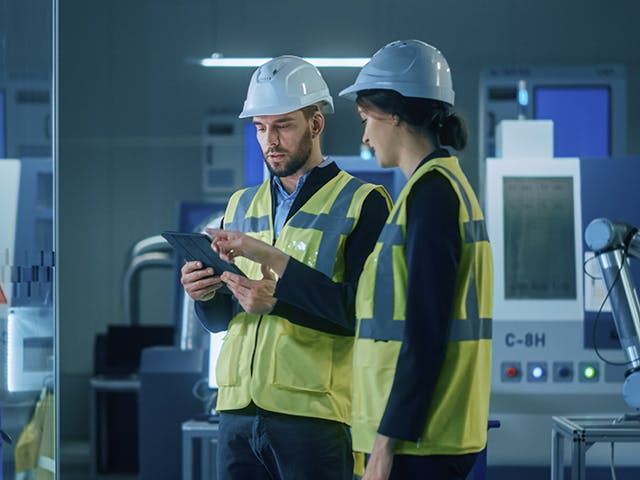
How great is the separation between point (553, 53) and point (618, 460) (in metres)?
6.00

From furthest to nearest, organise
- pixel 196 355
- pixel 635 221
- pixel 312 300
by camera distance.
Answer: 1. pixel 196 355
2. pixel 635 221
3. pixel 312 300

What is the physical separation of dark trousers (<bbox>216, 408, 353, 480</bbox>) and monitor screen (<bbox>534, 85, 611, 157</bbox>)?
334cm

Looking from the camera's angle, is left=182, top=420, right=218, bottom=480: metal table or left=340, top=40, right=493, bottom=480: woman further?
left=182, top=420, right=218, bottom=480: metal table

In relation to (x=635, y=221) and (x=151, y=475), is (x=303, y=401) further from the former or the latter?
(x=151, y=475)

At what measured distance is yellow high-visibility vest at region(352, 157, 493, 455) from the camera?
176 cm

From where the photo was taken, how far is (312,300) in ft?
7.06

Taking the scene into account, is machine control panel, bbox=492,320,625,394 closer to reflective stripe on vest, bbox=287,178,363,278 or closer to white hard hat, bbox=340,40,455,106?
reflective stripe on vest, bbox=287,178,363,278

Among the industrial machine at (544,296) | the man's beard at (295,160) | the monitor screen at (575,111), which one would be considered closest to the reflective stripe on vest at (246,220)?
the man's beard at (295,160)

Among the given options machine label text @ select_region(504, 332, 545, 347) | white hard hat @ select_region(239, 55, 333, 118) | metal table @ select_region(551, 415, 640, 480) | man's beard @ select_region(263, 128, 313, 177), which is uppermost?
white hard hat @ select_region(239, 55, 333, 118)

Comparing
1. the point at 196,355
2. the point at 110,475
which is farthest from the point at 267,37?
the point at 196,355

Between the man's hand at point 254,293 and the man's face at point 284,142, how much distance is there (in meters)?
0.29

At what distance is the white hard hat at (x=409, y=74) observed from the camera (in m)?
1.90

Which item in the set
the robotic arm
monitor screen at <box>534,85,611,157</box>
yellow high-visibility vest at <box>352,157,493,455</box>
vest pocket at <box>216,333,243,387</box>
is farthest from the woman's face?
monitor screen at <box>534,85,611,157</box>

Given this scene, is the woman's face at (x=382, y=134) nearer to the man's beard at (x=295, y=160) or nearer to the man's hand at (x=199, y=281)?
the man's beard at (x=295, y=160)
